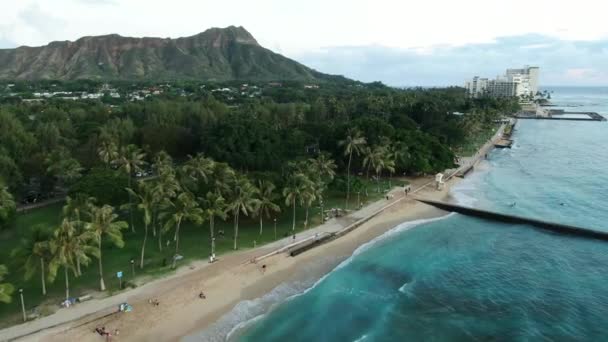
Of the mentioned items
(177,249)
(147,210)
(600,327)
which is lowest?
(600,327)

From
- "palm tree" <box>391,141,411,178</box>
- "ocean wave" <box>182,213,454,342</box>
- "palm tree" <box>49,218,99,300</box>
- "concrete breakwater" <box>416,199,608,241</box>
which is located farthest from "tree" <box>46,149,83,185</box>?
"concrete breakwater" <box>416,199,608,241</box>

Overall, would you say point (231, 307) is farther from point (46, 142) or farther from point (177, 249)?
point (46, 142)

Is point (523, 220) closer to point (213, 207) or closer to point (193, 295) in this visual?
point (213, 207)

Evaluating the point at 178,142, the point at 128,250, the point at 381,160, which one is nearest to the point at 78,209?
the point at 128,250

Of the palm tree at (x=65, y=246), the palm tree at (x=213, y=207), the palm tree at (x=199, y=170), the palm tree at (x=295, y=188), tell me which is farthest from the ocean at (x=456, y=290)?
the palm tree at (x=199, y=170)

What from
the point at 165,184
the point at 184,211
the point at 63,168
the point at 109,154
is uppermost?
the point at 109,154

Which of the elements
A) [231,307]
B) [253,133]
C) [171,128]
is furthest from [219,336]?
[171,128]
